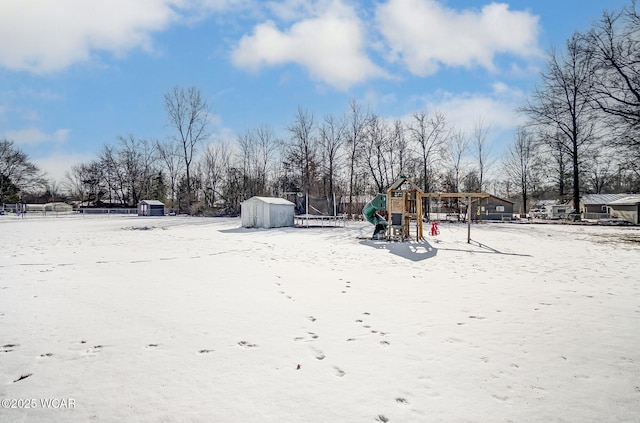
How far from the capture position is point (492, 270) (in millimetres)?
8641

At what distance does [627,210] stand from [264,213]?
41.5 m

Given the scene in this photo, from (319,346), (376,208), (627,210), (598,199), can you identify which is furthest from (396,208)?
(598,199)

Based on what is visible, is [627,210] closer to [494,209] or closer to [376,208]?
[494,209]

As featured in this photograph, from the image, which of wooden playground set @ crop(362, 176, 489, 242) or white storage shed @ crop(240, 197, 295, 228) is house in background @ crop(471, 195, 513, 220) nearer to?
wooden playground set @ crop(362, 176, 489, 242)

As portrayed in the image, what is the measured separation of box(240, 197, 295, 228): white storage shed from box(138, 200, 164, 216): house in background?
1068 inches

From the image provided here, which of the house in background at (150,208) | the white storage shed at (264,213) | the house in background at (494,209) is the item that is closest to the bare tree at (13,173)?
the house in background at (150,208)

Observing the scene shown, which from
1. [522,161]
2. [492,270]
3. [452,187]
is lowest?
[492,270]

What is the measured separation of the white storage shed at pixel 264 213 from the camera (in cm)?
2291

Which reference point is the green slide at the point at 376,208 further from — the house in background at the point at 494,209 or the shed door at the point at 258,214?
the house in background at the point at 494,209

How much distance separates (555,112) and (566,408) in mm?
33361

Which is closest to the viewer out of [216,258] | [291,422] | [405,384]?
[291,422]

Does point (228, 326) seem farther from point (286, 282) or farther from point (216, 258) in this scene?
point (216, 258)

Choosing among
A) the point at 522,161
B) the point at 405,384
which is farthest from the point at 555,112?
the point at 405,384

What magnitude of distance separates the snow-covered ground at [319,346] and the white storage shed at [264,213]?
15.0 meters
